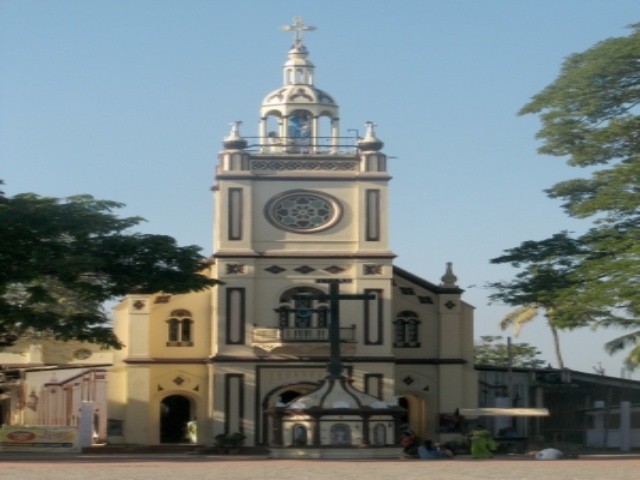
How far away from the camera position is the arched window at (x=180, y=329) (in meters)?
51.3

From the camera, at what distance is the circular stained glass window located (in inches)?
1983

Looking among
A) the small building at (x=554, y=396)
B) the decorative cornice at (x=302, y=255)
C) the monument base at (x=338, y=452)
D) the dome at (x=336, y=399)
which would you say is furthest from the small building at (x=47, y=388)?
the monument base at (x=338, y=452)

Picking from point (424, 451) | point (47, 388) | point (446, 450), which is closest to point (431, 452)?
point (424, 451)

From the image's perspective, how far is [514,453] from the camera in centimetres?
4722

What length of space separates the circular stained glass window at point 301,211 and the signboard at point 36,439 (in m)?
10.5

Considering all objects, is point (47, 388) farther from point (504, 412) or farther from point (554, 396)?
point (554, 396)

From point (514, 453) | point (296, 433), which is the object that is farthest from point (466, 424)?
point (296, 433)

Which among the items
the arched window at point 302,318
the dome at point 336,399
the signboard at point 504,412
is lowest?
the signboard at point 504,412

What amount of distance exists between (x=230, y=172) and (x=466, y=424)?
11.6 metres

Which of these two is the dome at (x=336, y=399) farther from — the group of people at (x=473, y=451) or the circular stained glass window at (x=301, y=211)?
the circular stained glass window at (x=301, y=211)

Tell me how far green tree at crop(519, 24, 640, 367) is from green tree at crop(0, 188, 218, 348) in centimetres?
1094
